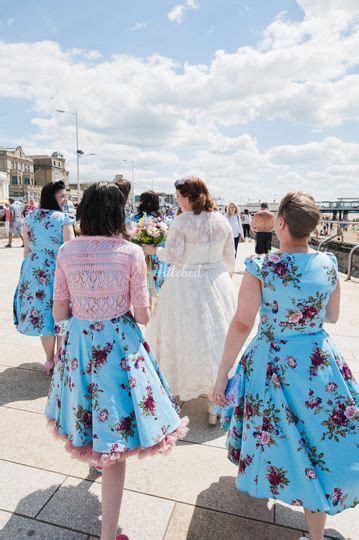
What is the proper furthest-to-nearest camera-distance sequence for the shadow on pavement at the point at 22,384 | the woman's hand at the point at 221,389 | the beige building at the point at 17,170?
1. the beige building at the point at 17,170
2. the shadow on pavement at the point at 22,384
3. the woman's hand at the point at 221,389

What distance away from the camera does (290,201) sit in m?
1.80

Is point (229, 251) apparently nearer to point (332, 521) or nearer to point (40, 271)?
point (40, 271)

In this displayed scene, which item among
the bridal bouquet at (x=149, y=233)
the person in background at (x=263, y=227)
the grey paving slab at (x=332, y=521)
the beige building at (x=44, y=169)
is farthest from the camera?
the beige building at (x=44, y=169)

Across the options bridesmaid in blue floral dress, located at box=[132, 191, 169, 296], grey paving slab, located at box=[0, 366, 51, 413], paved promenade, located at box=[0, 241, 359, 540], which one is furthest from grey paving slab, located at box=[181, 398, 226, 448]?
bridesmaid in blue floral dress, located at box=[132, 191, 169, 296]

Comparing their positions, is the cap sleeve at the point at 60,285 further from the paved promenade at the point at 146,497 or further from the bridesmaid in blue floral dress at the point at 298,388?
the paved promenade at the point at 146,497

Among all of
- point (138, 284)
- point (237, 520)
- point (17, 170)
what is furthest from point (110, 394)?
point (17, 170)

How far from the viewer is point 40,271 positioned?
4055 millimetres

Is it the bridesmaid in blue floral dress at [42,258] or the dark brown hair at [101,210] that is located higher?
the dark brown hair at [101,210]

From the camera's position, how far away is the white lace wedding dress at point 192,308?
3236 millimetres

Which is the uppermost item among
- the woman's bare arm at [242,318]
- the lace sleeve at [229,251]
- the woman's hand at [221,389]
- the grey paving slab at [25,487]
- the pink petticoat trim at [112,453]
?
the lace sleeve at [229,251]

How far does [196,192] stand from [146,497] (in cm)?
234

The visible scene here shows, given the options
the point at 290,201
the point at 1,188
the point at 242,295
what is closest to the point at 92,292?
the point at 242,295

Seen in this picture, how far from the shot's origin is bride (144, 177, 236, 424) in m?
3.24

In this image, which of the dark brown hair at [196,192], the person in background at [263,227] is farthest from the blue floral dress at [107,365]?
the person in background at [263,227]
